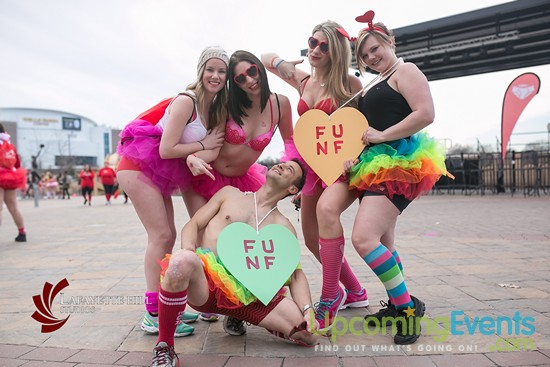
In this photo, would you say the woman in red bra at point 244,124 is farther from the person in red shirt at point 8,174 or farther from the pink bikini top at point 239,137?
the person in red shirt at point 8,174

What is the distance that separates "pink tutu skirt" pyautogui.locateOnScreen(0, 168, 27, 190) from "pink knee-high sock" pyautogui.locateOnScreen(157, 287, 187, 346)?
5.16 m

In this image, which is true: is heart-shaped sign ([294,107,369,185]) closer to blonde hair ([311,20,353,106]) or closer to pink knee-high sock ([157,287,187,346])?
blonde hair ([311,20,353,106])

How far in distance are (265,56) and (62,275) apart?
2982 mm

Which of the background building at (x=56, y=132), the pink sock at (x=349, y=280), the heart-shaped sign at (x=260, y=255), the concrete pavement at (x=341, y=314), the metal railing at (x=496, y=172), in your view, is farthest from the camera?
the background building at (x=56, y=132)

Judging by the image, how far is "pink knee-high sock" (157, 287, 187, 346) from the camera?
2023 millimetres

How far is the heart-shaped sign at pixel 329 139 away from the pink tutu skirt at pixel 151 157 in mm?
769

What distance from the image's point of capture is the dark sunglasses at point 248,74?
2.59m

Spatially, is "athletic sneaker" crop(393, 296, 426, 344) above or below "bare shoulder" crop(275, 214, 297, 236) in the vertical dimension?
below

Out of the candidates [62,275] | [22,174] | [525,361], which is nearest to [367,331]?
[525,361]

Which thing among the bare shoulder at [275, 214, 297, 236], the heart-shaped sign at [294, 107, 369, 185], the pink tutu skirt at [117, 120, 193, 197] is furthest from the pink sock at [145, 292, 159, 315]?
the heart-shaped sign at [294, 107, 369, 185]

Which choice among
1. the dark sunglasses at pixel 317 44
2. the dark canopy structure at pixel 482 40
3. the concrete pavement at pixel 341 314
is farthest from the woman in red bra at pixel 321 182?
Answer: the dark canopy structure at pixel 482 40

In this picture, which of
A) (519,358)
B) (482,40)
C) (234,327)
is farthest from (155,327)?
(482,40)

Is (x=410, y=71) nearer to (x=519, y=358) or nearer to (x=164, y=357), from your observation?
(x=519, y=358)

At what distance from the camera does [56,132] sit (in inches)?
2771
